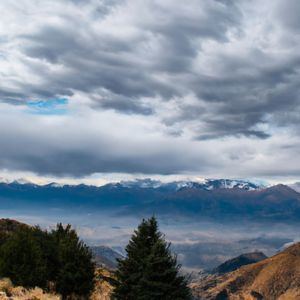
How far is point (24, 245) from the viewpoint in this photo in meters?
41.2

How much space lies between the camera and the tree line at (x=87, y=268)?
40.2m

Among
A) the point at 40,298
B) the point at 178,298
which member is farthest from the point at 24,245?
the point at 40,298

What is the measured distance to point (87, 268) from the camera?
4488 centimetres

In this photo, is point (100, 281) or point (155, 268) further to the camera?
point (100, 281)

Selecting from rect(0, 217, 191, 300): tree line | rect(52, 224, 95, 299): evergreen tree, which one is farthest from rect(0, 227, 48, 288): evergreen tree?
rect(52, 224, 95, 299): evergreen tree

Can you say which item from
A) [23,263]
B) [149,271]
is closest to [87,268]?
[149,271]

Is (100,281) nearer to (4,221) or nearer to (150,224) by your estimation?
(150,224)

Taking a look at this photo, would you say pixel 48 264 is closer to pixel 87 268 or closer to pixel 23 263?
pixel 87 268

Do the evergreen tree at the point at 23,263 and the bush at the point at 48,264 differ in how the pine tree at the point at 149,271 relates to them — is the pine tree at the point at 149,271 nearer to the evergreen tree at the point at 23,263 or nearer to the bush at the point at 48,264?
the bush at the point at 48,264

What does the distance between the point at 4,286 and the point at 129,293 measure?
18457mm

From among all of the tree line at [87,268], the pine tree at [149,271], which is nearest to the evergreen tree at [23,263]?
the tree line at [87,268]

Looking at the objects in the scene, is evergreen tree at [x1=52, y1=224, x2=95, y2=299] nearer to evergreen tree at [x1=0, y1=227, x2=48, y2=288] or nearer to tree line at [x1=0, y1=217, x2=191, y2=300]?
tree line at [x1=0, y1=217, x2=191, y2=300]

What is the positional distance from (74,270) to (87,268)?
1.39m

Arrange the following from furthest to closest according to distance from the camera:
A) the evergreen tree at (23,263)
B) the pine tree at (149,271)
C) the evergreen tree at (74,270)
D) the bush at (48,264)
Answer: the evergreen tree at (74,270) < the pine tree at (149,271) < the bush at (48,264) < the evergreen tree at (23,263)
